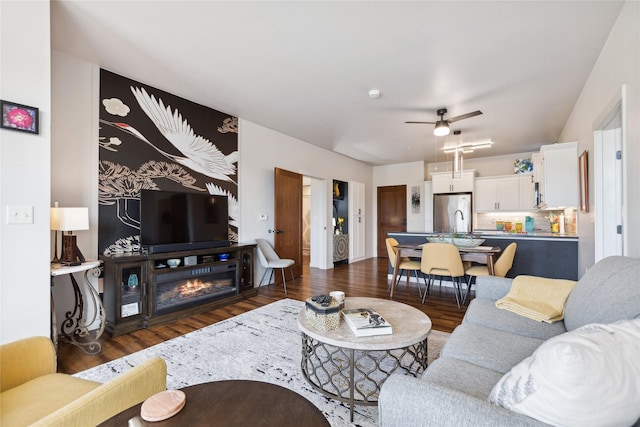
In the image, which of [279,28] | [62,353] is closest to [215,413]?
[62,353]

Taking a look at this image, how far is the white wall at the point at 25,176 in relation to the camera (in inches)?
73.0

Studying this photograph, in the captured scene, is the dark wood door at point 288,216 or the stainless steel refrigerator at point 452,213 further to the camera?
the stainless steel refrigerator at point 452,213

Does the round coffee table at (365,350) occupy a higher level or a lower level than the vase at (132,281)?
lower

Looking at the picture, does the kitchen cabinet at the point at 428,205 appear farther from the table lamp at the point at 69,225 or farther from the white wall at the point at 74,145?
the table lamp at the point at 69,225

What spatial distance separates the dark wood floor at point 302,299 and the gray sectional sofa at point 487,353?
120 cm

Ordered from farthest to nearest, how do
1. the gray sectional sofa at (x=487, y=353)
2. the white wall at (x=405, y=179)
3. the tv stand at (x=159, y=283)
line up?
the white wall at (x=405, y=179), the tv stand at (x=159, y=283), the gray sectional sofa at (x=487, y=353)

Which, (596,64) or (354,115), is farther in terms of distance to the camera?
(354,115)

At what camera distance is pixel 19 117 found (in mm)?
1917

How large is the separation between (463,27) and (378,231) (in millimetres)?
6356

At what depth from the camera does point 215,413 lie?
0.93 meters

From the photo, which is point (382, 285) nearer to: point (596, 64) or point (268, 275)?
point (268, 275)

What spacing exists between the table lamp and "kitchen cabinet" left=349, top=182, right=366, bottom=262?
5503 mm

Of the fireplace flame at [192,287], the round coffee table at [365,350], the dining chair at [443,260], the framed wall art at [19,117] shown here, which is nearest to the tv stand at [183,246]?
the fireplace flame at [192,287]

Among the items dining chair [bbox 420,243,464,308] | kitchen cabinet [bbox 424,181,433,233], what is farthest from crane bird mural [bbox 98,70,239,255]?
kitchen cabinet [bbox 424,181,433,233]
